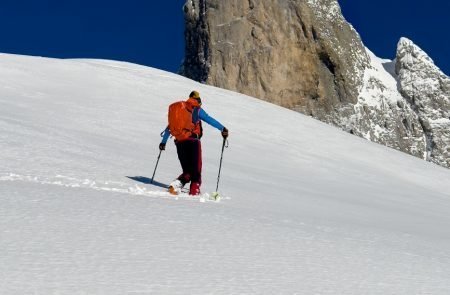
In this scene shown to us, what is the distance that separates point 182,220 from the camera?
5.38 metres

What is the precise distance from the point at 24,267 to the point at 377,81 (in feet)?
217

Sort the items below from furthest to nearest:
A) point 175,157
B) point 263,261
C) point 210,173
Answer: point 175,157
point 210,173
point 263,261

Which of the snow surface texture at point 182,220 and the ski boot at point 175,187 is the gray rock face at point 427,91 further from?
the ski boot at point 175,187

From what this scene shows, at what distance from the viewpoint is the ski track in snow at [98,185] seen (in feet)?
22.0

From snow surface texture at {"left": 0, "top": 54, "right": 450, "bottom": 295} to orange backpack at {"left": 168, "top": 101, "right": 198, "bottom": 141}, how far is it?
2.62 feet

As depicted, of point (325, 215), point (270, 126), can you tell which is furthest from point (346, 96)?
point (325, 215)

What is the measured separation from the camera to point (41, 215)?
477 cm

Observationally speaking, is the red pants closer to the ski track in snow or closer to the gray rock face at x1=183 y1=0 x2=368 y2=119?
the ski track in snow

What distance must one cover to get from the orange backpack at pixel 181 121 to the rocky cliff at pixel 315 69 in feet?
182

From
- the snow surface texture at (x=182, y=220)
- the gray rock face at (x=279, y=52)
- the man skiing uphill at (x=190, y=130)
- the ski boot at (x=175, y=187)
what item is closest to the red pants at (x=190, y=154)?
the man skiing uphill at (x=190, y=130)

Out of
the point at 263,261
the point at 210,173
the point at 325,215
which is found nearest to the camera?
the point at 263,261

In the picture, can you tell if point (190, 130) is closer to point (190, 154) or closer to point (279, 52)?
point (190, 154)

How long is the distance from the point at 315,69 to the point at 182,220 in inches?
2479

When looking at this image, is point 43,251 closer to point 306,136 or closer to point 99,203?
point 99,203
